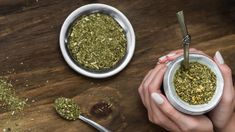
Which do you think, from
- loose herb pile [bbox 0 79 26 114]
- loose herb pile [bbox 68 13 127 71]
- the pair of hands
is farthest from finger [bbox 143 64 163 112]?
loose herb pile [bbox 0 79 26 114]

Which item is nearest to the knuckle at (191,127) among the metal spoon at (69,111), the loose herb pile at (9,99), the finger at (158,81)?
the finger at (158,81)

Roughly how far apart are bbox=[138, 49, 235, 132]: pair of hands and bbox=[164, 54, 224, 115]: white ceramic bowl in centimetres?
3

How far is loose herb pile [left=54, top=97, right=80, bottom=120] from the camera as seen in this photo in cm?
117

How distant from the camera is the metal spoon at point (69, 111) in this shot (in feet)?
3.83

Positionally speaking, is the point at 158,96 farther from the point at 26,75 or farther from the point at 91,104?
the point at 26,75

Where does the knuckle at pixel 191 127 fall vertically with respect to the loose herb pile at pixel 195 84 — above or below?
below

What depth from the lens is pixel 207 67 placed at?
1.05m

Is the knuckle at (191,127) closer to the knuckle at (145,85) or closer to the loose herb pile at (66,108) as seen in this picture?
the knuckle at (145,85)

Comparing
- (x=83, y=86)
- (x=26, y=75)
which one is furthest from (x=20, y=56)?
(x=83, y=86)

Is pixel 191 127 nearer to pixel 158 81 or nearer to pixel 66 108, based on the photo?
pixel 158 81

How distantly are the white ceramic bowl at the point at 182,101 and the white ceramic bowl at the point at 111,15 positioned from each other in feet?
0.62

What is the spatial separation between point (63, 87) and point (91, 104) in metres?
0.09

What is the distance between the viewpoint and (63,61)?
1.20m

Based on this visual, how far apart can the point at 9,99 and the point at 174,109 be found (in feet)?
1.44
